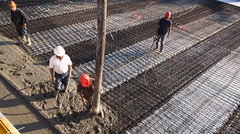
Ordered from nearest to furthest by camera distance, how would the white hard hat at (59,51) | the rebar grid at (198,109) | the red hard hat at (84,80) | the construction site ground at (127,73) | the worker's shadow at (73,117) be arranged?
1. the red hard hat at (84,80)
2. the white hard hat at (59,51)
3. the worker's shadow at (73,117)
4. the construction site ground at (127,73)
5. the rebar grid at (198,109)

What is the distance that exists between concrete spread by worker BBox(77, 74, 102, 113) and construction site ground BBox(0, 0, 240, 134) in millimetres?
359

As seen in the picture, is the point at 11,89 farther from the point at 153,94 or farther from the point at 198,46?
the point at 198,46

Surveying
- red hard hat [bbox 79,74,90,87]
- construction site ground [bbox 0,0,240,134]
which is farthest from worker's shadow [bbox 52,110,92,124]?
red hard hat [bbox 79,74,90,87]

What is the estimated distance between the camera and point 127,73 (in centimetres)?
688

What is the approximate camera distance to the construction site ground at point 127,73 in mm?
5184

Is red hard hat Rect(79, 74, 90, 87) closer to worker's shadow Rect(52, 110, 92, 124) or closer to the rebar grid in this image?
worker's shadow Rect(52, 110, 92, 124)

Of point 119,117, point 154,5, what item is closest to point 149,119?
point 119,117

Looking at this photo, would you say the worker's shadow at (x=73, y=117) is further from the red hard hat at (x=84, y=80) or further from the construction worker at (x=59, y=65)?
the red hard hat at (x=84, y=80)

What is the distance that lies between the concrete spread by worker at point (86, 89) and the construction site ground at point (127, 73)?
36 centimetres

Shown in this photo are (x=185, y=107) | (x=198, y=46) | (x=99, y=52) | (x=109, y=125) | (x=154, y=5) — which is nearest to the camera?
(x=99, y=52)

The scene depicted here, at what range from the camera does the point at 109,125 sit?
16.6 feet

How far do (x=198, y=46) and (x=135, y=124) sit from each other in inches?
196

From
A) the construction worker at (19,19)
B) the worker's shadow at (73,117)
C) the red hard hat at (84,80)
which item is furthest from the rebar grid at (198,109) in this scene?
the construction worker at (19,19)

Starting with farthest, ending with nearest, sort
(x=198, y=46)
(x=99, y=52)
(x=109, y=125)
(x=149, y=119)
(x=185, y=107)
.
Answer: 1. (x=198, y=46)
2. (x=185, y=107)
3. (x=149, y=119)
4. (x=109, y=125)
5. (x=99, y=52)
